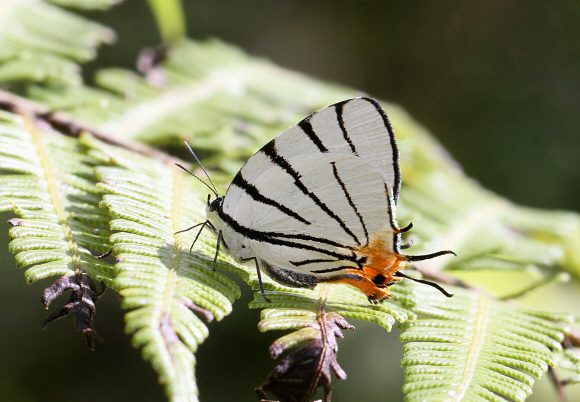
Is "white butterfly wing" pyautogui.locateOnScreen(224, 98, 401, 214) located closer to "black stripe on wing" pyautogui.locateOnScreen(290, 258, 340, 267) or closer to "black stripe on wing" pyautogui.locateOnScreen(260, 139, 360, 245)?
"black stripe on wing" pyautogui.locateOnScreen(260, 139, 360, 245)

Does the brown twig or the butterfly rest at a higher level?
the brown twig

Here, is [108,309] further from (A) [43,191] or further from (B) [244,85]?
(A) [43,191]

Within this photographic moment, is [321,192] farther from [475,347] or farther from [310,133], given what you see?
[475,347]

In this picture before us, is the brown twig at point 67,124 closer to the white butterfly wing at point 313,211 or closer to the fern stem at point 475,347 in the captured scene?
the white butterfly wing at point 313,211

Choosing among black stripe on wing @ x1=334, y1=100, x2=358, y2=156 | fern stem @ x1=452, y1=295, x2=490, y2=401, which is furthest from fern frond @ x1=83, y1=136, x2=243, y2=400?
fern stem @ x1=452, y1=295, x2=490, y2=401

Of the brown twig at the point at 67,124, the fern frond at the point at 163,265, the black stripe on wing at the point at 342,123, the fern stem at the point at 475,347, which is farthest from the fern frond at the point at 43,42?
the fern stem at the point at 475,347

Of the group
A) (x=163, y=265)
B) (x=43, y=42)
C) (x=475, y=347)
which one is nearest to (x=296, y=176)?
(x=163, y=265)

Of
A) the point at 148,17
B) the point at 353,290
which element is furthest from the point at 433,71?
the point at 353,290

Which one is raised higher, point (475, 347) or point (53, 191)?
point (53, 191)
